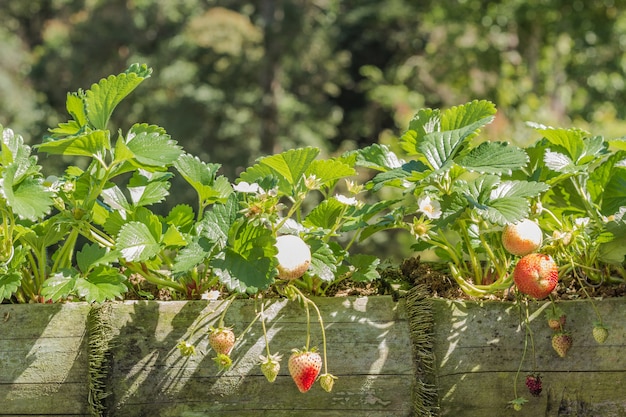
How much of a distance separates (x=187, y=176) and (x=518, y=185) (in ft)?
1.38

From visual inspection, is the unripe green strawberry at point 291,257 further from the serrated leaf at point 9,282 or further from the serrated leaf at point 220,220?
the serrated leaf at point 9,282

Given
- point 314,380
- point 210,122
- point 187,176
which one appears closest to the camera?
point 314,380

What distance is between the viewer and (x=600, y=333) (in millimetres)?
895

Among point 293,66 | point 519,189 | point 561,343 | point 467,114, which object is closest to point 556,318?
point 561,343

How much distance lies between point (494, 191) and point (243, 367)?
37 centimetres

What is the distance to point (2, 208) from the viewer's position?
34.4 inches

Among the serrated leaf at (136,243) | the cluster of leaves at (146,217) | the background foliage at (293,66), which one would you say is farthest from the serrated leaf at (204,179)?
the background foliage at (293,66)

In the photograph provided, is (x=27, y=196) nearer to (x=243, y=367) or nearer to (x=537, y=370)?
(x=243, y=367)

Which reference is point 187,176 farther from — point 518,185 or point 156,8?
point 156,8

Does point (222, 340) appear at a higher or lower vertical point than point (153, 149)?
lower

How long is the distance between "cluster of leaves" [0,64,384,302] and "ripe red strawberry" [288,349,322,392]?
3.6 inches

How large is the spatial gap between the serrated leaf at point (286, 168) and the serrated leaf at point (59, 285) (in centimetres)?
25

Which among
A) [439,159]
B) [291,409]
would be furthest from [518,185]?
[291,409]

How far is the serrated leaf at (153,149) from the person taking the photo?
875 millimetres
